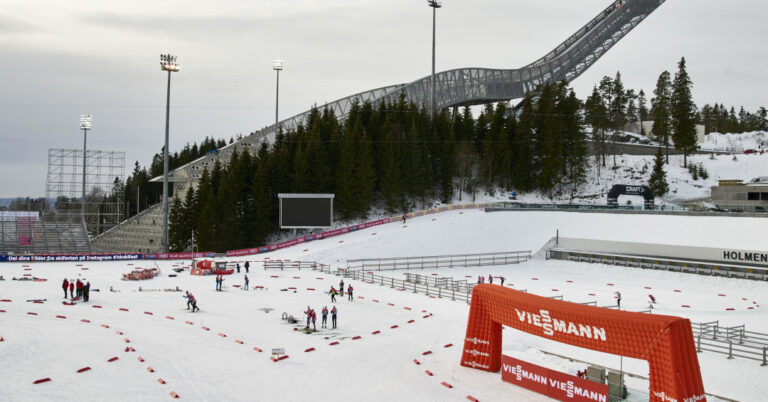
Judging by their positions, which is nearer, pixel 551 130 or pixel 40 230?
pixel 40 230

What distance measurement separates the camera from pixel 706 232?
151ft

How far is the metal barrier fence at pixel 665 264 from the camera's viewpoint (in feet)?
126

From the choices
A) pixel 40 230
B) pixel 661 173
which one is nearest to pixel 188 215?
pixel 40 230

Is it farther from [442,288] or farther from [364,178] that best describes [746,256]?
[364,178]

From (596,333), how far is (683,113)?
231 feet

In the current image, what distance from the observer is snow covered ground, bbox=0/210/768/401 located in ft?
59.2

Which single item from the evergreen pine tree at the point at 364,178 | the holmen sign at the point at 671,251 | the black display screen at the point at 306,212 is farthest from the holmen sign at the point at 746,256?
the evergreen pine tree at the point at 364,178

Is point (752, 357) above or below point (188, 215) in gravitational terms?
below

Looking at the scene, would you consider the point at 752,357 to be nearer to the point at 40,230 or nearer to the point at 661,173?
the point at 661,173

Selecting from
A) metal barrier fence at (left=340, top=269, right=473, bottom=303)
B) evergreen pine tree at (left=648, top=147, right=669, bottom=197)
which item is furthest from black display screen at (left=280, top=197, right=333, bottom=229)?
evergreen pine tree at (left=648, top=147, right=669, bottom=197)

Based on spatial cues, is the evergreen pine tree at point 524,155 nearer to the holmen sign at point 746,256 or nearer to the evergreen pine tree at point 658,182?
the evergreen pine tree at point 658,182

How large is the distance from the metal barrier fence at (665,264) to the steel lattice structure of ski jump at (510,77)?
3635cm

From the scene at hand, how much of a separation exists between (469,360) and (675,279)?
25860mm

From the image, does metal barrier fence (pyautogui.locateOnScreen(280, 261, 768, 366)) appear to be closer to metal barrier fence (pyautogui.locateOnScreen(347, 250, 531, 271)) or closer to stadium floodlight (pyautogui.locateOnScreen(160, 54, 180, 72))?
metal barrier fence (pyautogui.locateOnScreen(347, 250, 531, 271))
